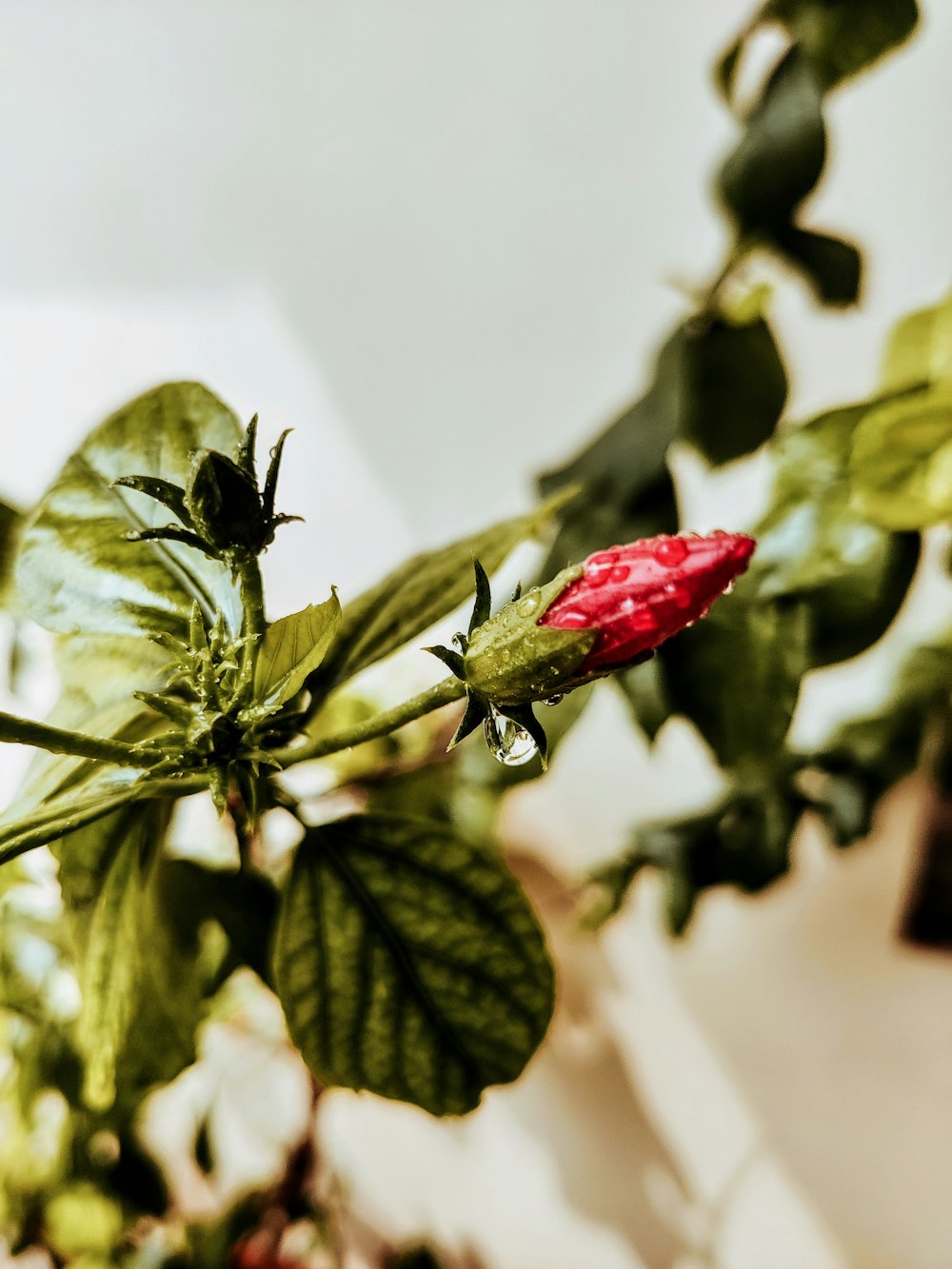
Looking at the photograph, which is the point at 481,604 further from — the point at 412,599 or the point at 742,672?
the point at 742,672

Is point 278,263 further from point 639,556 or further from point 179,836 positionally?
point 639,556

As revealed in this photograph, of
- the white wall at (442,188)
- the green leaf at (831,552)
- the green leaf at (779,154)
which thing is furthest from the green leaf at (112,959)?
the white wall at (442,188)

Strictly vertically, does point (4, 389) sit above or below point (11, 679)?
above

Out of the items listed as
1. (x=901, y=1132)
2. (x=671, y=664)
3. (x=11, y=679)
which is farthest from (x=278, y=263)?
(x=901, y=1132)

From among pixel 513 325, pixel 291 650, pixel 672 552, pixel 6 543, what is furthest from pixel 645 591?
pixel 513 325

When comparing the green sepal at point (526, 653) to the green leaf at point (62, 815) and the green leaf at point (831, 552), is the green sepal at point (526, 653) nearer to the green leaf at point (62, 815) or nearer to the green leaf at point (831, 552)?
the green leaf at point (62, 815)
